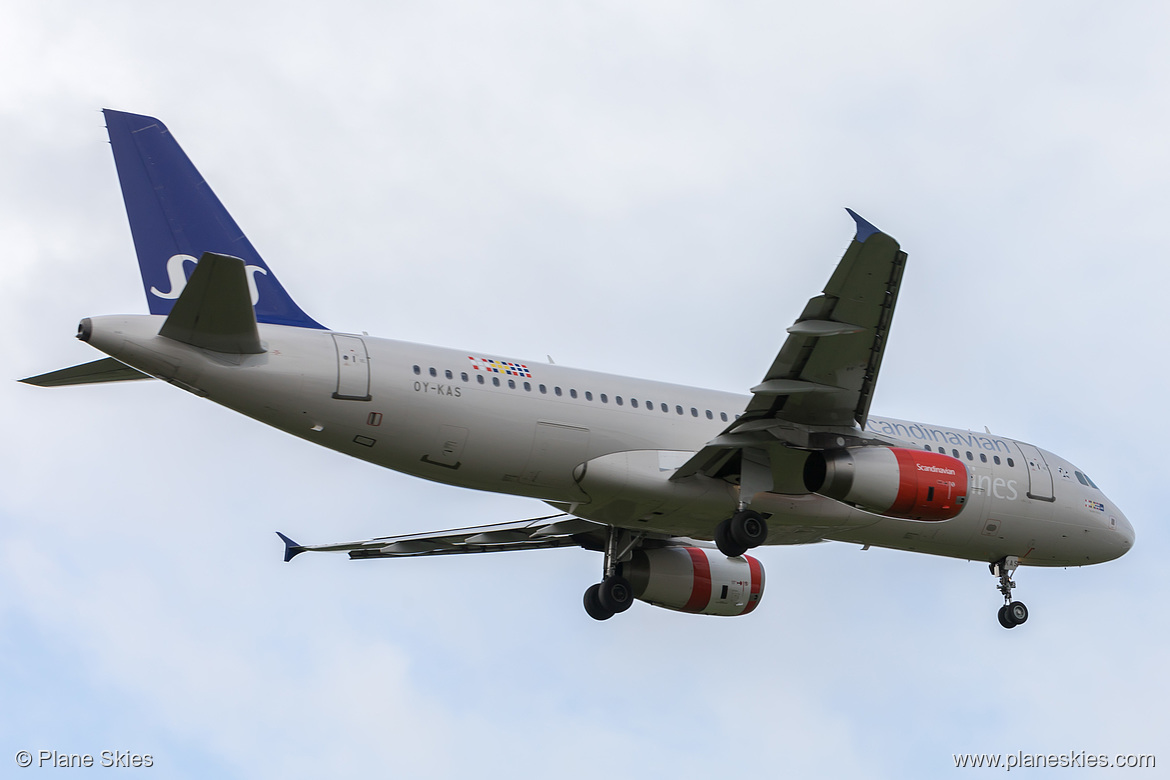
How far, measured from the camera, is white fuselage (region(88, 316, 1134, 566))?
661 inches

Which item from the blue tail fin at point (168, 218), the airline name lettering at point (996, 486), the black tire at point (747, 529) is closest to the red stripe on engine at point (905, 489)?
the black tire at point (747, 529)

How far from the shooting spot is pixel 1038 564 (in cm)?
2333

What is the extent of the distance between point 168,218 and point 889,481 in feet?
35.9

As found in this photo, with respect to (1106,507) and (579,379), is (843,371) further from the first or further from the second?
(1106,507)

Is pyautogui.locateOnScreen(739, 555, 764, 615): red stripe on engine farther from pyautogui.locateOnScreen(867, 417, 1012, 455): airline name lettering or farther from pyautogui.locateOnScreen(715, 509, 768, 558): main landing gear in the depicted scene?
pyautogui.locateOnScreen(715, 509, 768, 558): main landing gear

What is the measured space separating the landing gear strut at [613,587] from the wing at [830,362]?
3925 millimetres

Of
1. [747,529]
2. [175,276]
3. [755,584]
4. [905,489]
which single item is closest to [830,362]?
[905,489]

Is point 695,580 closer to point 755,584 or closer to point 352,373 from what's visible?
point 755,584

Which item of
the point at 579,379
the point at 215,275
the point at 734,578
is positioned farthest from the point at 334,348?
the point at 734,578

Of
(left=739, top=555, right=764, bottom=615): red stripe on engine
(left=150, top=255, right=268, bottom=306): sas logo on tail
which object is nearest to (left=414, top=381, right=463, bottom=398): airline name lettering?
(left=150, top=255, right=268, bottom=306): sas logo on tail

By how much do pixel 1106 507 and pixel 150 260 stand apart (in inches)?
681

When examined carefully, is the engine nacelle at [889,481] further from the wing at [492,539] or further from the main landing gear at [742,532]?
the wing at [492,539]

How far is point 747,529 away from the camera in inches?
750

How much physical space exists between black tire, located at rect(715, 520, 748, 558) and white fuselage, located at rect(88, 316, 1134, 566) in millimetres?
461
